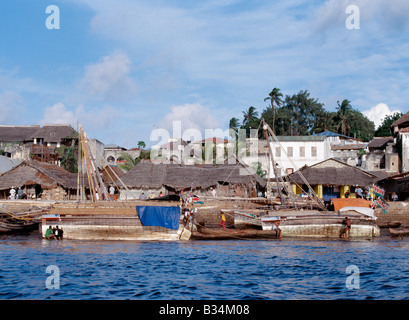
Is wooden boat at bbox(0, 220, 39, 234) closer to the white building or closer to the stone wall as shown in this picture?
the stone wall

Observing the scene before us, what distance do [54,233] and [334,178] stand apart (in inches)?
1163

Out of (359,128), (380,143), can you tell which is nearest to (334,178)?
(380,143)

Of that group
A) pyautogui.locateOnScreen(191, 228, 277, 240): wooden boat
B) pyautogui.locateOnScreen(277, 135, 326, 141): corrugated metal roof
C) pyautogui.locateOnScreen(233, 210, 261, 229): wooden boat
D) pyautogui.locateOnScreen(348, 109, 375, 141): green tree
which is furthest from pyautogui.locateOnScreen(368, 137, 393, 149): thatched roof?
pyautogui.locateOnScreen(191, 228, 277, 240): wooden boat

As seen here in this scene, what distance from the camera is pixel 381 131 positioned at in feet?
293

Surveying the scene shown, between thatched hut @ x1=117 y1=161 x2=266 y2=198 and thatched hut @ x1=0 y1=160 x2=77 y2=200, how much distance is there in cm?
666

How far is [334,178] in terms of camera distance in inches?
1837

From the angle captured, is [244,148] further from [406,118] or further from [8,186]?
[8,186]

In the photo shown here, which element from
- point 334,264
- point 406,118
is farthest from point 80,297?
point 406,118

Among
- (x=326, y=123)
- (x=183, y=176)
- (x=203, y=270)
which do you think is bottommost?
(x=203, y=270)

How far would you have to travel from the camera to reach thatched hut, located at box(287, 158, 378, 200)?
4600 cm

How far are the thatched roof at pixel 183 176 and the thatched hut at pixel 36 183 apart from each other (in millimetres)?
6548

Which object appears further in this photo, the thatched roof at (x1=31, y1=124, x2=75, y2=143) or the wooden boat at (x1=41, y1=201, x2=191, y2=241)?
the thatched roof at (x1=31, y1=124, x2=75, y2=143)

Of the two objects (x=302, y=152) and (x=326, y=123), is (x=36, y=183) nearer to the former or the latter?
(x=302, y=152)
